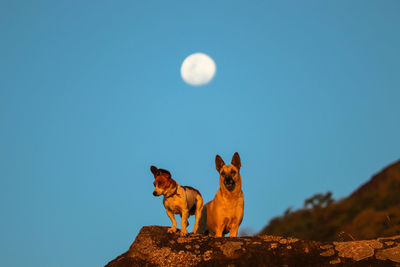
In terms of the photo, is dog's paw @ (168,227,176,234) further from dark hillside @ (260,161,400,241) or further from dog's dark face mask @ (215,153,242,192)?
dark hillside @ (260,161,400,241)

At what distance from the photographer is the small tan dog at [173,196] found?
29.3ft

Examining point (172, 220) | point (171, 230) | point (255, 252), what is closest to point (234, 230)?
point (172, 220)

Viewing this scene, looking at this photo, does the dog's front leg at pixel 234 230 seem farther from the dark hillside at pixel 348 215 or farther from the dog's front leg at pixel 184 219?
the dark hillside at pixel 348 215

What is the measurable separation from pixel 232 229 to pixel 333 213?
26712 mm

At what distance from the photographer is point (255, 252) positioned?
733cm

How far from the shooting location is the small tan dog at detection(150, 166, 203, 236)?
8945 millimetres

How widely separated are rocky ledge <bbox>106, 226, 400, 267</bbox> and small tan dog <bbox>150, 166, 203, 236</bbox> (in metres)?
0.76

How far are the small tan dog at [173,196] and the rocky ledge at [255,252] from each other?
76 centimetres

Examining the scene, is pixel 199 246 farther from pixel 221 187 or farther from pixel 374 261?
pixel 374 261

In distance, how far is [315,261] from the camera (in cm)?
Answer: 700

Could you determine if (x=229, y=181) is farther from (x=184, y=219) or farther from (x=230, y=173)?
(x=184, y=219)

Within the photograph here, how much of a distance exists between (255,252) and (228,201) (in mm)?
2372

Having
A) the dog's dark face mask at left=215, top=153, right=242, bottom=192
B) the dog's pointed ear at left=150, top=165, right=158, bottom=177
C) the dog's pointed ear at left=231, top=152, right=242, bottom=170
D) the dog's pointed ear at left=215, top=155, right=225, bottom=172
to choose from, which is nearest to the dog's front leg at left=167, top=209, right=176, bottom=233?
the dog's pointed ear at left=150, top=165, right=158, bottom=177

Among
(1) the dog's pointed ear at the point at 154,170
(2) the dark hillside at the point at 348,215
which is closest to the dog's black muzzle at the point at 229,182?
(1) the dog's pointed ear at the point at 154,170
